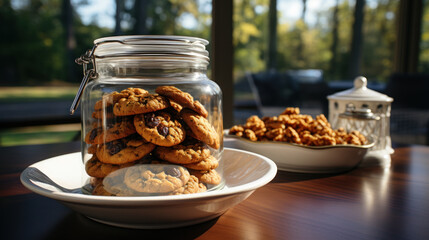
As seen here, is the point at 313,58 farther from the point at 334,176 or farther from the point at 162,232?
the point at 162,232

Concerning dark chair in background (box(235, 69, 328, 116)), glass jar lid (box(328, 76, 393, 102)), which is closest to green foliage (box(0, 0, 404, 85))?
dark chair in background (box(235, 69, 328, 116))

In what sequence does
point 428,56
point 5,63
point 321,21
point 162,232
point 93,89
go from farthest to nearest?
point 321,21
point 5,63
point 428,56
point 93,89
point 162,232

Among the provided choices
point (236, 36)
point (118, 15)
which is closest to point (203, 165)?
point (118, 15)

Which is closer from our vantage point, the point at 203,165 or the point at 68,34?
the point at 203,165

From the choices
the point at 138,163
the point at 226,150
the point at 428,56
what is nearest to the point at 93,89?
the point at 138,163

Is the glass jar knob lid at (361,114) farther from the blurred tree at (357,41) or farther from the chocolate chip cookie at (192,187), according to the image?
the blurred tree at (357,41)

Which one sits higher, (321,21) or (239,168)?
(321,21)

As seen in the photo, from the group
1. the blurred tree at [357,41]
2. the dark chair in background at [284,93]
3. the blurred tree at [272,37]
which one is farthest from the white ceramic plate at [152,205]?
the blurred tree at [357,41]

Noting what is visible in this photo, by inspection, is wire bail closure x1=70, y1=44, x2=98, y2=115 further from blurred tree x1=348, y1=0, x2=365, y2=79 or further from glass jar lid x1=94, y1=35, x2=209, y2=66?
blurred tree x1=348, y1=0, x2=365, y2=79

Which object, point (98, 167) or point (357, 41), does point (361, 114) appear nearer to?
point (98, 167)
